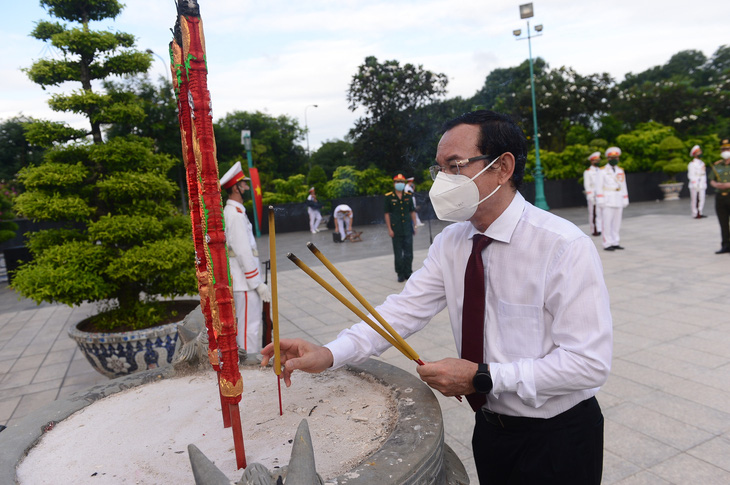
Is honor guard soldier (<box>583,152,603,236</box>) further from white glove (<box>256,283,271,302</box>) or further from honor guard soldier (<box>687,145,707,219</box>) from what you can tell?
white glove (<box>256,283,271,302</box>)

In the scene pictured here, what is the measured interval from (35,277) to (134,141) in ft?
4.73

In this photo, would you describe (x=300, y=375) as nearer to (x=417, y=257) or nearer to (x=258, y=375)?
(x=258, y=375)

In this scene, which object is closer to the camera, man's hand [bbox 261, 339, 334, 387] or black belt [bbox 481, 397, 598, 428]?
black belt [bbox 481, 397, 598, 428]

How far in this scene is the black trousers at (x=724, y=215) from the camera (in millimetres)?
7965

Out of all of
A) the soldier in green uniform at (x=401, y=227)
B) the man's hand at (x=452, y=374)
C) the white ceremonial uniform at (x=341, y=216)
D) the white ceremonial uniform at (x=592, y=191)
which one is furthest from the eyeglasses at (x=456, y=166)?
the white ceremonial uniform at (x=341, y=216)

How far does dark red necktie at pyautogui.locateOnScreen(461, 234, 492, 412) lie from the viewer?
5.14 ft

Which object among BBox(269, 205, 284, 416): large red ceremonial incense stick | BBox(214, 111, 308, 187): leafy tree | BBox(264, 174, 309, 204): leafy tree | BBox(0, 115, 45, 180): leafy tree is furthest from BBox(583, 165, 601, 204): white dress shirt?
BBox(0, 115, 45, 180): leafy tree

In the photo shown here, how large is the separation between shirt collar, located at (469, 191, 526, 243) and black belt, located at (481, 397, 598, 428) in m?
0.56

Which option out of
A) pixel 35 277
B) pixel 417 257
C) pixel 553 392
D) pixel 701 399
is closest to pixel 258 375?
pixel 553 392

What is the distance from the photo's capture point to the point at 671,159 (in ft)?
71.9

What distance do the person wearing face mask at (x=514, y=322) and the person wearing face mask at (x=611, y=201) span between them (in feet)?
28.8

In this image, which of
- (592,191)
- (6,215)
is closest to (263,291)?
(592,191)

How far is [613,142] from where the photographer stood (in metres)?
23.8

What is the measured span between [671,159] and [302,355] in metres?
24.8
